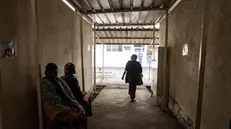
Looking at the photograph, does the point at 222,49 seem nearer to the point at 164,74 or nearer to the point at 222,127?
the point at 222,127

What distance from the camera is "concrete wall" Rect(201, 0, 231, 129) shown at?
6.11ft

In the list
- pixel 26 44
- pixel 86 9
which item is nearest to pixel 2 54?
pixel 26 44

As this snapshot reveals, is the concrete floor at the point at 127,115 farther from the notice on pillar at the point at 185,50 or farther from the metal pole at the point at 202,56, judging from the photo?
the notice on pillar at the point at 185,50

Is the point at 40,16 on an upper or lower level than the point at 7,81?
upper

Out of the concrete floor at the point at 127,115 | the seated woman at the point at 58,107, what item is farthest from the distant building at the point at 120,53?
the seated woman at the point at 58,107

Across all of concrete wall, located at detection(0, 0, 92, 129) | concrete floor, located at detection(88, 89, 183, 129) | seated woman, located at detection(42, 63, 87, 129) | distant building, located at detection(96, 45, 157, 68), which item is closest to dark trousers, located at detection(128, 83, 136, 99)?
concrete floor, located at detection(88, 89, 183, 129)

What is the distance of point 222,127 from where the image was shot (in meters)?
1.94

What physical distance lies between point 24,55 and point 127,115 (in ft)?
8.46

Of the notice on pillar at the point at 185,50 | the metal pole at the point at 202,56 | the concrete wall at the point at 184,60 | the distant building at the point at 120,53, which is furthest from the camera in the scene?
the distant building at the point at 120,53

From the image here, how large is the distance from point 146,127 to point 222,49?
2.00 m

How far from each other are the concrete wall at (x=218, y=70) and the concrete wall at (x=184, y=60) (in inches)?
13.9

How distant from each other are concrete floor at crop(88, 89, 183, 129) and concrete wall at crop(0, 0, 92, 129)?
1436mm

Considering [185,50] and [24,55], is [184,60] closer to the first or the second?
[185,50]

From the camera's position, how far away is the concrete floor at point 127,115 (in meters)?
3.41
